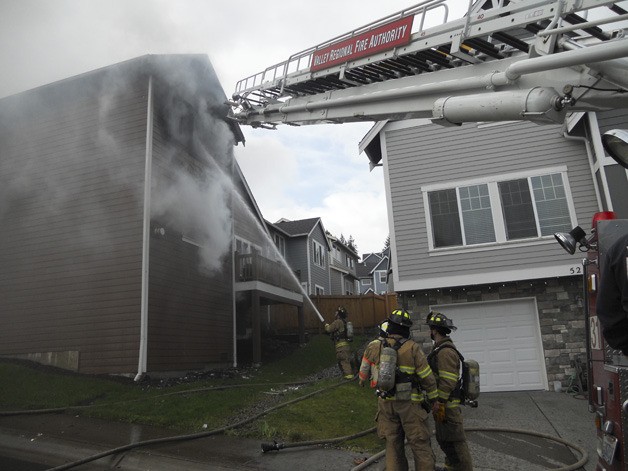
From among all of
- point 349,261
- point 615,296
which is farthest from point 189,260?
point 349,261

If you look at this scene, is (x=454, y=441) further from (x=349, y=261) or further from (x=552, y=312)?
(x=349, y=261)

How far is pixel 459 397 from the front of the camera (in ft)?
15.9

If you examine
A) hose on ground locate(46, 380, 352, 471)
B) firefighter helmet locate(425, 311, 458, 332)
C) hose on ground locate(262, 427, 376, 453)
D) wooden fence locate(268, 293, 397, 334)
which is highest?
wooden fence locate(268, 293, 397, 334)

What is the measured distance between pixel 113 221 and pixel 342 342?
5726 mm

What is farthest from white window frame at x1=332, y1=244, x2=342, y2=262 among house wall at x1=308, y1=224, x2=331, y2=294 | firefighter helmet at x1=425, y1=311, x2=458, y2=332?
firefighter helmet at x1=425, y1=311, x2=458, y2=332

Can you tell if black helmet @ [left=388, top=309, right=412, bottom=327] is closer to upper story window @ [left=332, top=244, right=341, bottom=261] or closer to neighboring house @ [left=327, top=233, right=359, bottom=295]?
neighboring house @ [left=327, top=233, right=359, bottom=295]

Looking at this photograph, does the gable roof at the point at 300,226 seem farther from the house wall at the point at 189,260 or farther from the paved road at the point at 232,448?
the paved road at the point at 232,448

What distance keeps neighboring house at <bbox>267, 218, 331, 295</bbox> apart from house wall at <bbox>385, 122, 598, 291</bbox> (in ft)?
45.1

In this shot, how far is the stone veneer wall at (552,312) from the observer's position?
9469 millimetres

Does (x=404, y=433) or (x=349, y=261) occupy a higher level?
(x=349, y=261)

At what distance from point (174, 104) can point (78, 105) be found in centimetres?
231

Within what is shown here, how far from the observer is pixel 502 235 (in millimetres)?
10078

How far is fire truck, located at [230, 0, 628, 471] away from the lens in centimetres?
339

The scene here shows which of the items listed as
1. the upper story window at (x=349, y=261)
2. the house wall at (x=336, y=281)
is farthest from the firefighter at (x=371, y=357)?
the upper story window at (x=349, y=261)
